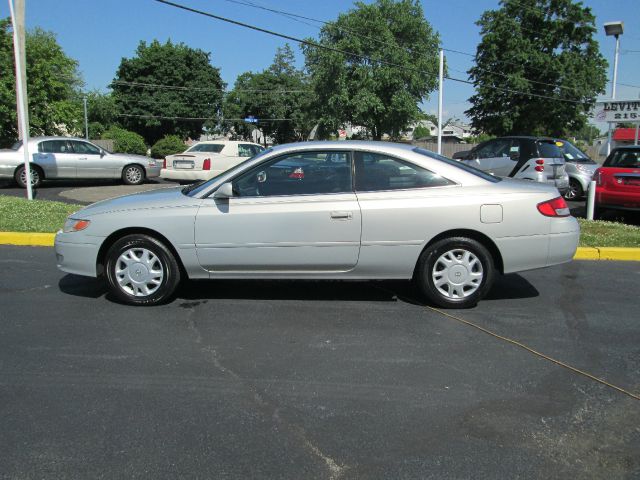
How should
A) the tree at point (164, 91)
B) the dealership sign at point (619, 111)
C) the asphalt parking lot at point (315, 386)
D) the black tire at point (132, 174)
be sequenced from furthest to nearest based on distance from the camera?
1. the tree at point (164, 91)
2. the black tire at point (132, 174)
3. the dealership sign at point (619, 111)
4. the asphalt parking lot at point (315, 386)

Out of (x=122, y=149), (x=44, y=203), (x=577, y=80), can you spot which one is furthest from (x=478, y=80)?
(x=44, y=203)

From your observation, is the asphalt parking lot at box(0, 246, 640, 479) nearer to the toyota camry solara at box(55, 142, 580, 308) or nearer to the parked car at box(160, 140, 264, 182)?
the toyota camry solara at box(55, 142, 580, 308)

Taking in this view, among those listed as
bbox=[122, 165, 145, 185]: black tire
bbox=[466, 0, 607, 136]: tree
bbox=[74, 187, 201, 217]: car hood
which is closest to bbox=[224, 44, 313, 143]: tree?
bbox=[466, 0, 607, 136]: tree

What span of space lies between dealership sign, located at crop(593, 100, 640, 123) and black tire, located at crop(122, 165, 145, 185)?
1269cm

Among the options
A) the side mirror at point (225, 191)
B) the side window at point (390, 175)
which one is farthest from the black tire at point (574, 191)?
the side mirror at point (225, 191)

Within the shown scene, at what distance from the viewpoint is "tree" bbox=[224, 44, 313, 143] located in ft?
239

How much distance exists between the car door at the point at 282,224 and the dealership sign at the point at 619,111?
10613 mm

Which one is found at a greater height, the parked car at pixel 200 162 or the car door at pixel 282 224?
the parked car at pixel 200 162

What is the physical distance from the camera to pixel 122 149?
40.1m

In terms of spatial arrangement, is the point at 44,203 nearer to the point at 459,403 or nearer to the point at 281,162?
the point at 281,162

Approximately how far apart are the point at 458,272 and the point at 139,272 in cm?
293

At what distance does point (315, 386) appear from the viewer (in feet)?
11.7

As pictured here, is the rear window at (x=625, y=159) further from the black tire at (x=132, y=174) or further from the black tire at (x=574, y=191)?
A: the black tire at (x=132, y=174)

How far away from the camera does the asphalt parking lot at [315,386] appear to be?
275cm
